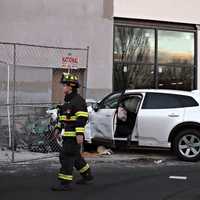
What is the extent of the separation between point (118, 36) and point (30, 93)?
3.50 m

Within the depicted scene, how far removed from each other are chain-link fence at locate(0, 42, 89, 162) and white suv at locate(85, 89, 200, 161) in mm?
1364

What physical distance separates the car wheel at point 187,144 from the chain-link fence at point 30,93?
2897 millimetres

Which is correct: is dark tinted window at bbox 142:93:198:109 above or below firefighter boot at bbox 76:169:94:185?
above

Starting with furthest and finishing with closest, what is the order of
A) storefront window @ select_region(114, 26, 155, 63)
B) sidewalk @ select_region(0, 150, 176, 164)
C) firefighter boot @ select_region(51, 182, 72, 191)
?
storefront window @ select_region(114, 26, 155, 63) < sidewalk @ select_region(0, 150, 176, 164) < firefighter boot @ select_region(51, 182, 72, 191)

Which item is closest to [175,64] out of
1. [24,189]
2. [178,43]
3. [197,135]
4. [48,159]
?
[178,43]

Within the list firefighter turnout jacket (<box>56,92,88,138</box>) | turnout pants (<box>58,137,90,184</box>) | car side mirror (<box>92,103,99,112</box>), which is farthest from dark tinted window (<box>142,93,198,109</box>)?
turnout pants (<box>58,137,90,184</box>)

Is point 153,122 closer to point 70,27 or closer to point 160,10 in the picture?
point 70,27

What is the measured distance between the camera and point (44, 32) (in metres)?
16.0

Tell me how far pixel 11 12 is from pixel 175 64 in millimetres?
5702

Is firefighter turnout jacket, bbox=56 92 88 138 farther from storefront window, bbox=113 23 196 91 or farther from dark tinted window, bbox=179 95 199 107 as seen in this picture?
storefront window, bbox=113 23 196 91

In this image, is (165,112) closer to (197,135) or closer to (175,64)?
(197,135)

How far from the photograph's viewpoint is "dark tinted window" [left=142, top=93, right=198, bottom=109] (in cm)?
1301

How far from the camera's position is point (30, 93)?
15.8 m

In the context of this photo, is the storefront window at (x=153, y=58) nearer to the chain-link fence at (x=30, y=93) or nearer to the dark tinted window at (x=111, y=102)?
the chain-link fence at (x=30, y=93)
